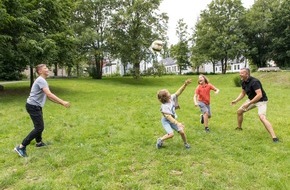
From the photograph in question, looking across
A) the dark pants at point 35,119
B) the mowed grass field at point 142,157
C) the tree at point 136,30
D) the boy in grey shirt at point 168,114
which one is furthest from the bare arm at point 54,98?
the tree at point 136,30

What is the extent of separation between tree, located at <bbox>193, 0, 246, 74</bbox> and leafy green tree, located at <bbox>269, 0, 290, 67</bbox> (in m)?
4.82

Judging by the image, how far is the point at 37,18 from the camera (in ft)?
65.2

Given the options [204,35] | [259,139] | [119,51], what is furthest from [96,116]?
[204,35]

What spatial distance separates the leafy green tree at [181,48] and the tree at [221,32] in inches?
403

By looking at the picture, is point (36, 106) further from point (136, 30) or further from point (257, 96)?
point (136, 30)

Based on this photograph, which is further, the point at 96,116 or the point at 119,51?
the point at 119,51

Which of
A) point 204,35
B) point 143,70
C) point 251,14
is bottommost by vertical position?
point 143,70

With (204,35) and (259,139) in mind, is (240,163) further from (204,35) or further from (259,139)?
(204,35)

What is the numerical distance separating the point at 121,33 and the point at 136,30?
197 centimetres

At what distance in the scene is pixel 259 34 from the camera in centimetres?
5031

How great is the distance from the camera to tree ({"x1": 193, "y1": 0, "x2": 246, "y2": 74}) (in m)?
47.4

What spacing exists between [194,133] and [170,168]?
2835mm

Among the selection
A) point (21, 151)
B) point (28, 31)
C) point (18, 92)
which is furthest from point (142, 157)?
point (18, 92)

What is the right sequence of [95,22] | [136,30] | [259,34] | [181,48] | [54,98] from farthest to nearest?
[181,48] < [259,34] < [95,22] < [136,30] < [54,98]
